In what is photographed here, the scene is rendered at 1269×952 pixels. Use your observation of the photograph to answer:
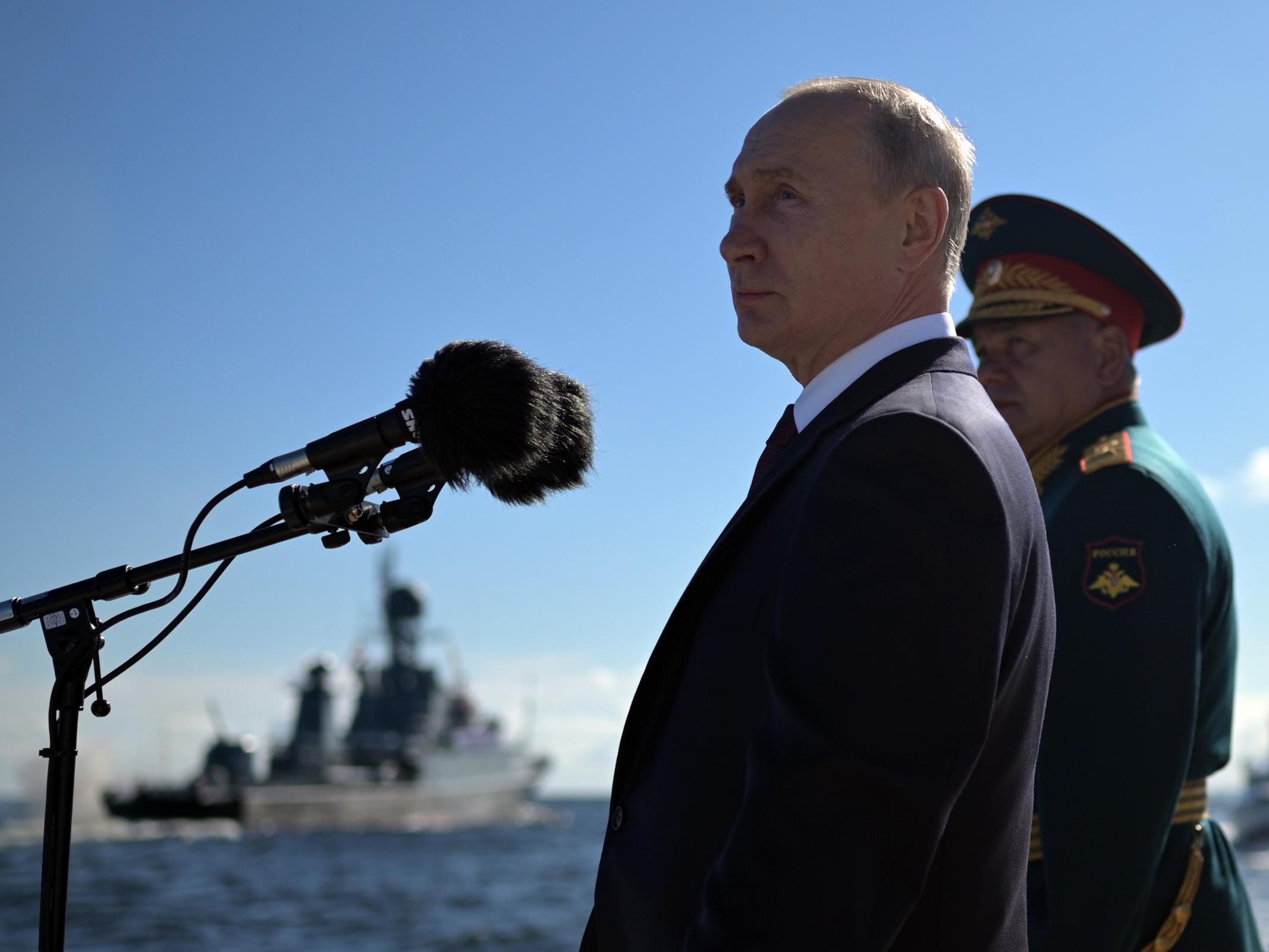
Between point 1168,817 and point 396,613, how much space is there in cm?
6153

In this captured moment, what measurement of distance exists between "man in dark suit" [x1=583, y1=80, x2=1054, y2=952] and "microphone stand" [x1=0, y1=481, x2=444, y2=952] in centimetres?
52

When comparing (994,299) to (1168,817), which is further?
(994,299)

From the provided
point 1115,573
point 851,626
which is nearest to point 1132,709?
point 1115,573

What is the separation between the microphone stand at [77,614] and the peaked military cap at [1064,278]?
1.64m

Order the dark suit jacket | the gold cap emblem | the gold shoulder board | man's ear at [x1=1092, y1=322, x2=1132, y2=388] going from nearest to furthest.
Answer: the dark suit jacket, the gold shoulder board, man's ear at [x1=1092, y1=322, x2=1132, y2=388], the gold cap emblem

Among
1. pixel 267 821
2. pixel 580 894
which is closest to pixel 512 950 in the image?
pixel 580 894

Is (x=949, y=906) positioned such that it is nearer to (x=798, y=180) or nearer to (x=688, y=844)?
(x=688, y=844)

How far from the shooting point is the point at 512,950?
1048 inches

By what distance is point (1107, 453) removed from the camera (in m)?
2.67

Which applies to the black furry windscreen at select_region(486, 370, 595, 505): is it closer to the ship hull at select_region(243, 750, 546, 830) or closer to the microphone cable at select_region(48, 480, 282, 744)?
the microphone cable at select_region(48, 480, 282, 744)

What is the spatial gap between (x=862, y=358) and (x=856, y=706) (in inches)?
18.5

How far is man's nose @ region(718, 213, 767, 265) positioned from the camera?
62.4 inches

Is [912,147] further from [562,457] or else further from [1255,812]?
[1255,812]

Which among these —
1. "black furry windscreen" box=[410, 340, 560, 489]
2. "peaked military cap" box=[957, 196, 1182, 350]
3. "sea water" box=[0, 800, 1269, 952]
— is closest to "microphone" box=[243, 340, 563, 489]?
"black furry windscreen" box=[410, 340, 560, 489]
